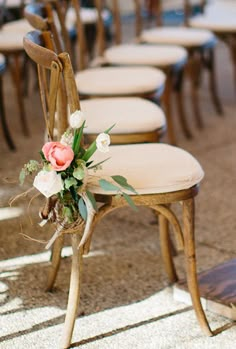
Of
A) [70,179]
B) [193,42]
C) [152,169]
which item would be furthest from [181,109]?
[70,179]

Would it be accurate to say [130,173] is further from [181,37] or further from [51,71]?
[181,37]

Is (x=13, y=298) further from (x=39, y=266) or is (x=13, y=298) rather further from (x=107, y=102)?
(x=107, y=102)

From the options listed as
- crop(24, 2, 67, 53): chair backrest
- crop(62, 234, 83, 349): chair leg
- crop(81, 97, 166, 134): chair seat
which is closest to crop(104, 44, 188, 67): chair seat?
crop(81, 97, 166, 134): chair seat

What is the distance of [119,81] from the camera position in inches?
157

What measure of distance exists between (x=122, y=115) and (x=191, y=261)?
35.3 inches

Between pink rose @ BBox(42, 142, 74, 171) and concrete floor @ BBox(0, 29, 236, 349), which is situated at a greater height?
pink rose @ BBox(42, 142, 74, 171)

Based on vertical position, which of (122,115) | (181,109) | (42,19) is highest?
(42,19)

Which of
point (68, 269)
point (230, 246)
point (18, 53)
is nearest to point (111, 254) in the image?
point (68, 269)

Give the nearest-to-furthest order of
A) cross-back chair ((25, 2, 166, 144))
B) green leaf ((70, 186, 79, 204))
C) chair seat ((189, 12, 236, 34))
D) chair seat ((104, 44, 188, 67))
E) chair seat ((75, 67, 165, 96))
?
green leaf ((70, 186, 79, 204))
cross-back chair ((25, 2, 166, 144))
chair seat ((75, 67, 165, 96))
chair seat ((104, 44, 188, 67))
chair seat ((189, 12, 236, 34))

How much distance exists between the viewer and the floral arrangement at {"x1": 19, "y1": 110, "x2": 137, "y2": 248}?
243 centimetres

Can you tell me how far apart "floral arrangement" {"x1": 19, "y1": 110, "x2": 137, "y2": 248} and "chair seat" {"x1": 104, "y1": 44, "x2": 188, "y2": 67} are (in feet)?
6.57

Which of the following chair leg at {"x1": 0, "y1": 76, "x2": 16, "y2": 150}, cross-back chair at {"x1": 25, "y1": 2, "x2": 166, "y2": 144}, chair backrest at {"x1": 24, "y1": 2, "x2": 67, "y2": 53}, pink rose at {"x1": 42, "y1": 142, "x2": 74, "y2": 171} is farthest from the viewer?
chair leg at {"x1": 0, "y1": 76, "x2": 16, "y2": 150}

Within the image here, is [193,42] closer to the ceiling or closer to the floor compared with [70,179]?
closer to the floor

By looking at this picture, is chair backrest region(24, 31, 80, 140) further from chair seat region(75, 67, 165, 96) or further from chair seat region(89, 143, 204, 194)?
chair seat region(75, 67, 165, 96)
